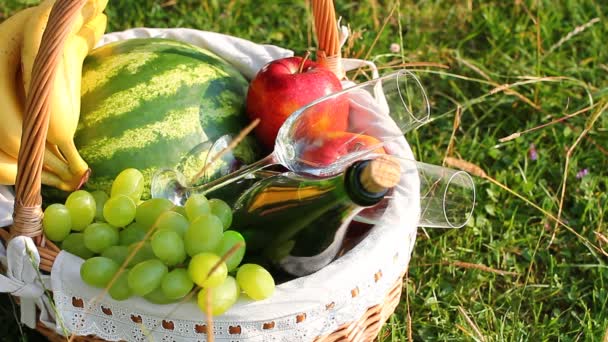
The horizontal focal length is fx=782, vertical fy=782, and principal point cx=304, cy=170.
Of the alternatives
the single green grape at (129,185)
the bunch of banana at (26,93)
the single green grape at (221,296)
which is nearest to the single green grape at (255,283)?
the single green grape at (221,296)

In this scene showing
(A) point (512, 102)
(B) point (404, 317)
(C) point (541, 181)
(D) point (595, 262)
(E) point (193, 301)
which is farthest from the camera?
(A) point (512, 102)

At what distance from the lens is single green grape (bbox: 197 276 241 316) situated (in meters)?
1.33

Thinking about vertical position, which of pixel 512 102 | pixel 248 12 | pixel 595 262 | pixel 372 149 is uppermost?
pixel 372 149

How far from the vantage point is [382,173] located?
124 cm

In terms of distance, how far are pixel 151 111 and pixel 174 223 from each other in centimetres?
39

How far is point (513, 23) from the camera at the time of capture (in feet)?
9.24

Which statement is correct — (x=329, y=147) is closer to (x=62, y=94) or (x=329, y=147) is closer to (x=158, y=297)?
(x=158, y=297)

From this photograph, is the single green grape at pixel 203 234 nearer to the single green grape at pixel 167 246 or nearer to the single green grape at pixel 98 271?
the single green grape at pixel 167 246

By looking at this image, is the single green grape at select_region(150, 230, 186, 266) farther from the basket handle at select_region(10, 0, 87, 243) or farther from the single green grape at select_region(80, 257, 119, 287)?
the basket handle at select_region(10, 0, 87, 243)

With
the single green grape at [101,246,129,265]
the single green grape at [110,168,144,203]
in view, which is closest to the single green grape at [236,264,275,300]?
the single green grape at [101,246,129,265]

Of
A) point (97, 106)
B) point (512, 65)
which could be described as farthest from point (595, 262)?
point (97, 106)

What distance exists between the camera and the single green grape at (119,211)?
1490mm

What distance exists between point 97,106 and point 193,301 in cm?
58

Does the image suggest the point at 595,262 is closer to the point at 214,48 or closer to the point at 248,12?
the point at 214,48
